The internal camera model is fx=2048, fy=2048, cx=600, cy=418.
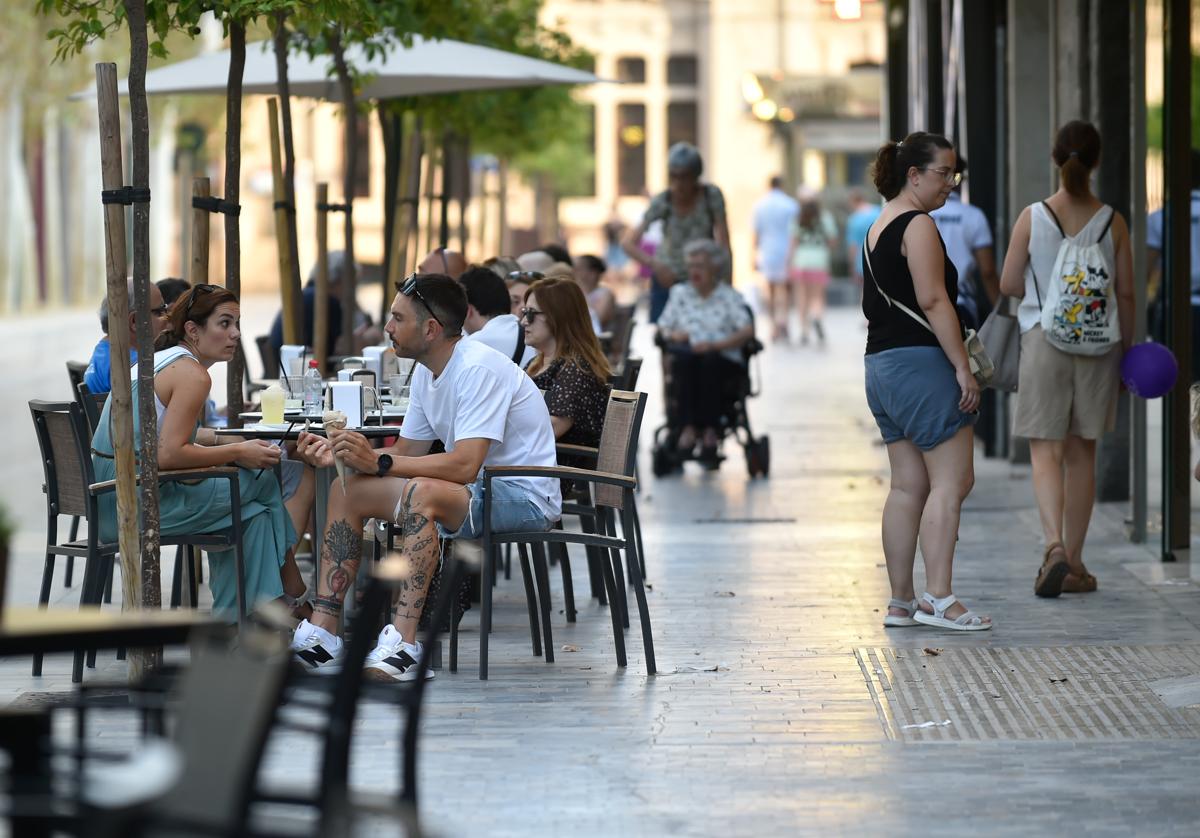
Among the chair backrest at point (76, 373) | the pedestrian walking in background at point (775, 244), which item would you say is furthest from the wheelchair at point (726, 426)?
the pedestrian walking in background at point (775, 244)

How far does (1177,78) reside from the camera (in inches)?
348

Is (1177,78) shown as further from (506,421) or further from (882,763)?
(882,763)

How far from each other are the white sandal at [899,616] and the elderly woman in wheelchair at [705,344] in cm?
508

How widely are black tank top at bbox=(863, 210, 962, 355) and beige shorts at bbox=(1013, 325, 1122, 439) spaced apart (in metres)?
0.95

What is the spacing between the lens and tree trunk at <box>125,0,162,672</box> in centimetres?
649

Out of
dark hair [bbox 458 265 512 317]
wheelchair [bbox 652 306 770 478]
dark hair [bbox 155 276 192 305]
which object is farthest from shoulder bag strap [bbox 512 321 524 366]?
wheelchair [bbox 652 306 770 478]

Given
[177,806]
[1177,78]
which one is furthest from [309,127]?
[177,806]

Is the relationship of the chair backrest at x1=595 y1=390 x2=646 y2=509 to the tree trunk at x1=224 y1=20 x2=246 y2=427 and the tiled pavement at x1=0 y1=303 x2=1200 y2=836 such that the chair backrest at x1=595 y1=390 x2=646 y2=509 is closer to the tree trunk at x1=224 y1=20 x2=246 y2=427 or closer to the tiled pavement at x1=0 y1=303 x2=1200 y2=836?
the tiled pavement at x1=0 y1=303 x2=1200 y2=836

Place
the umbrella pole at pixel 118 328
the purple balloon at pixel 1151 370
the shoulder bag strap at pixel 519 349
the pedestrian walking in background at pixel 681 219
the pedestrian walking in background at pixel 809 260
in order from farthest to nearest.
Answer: the pedestrian walking in background at pixel 809 260
the pedestrian walking in background at pixel 681 219
the shoulder bag strap at pixel 519 349
the purple balloon at pixel 1151 370
the umbrella pole at pixel 118 328

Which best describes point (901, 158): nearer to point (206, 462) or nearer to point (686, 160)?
point (206, 462)

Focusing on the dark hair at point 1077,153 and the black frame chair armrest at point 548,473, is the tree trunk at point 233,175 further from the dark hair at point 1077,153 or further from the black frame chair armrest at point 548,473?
the dark hair at point 1077,153

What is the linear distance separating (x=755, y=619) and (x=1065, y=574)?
133cm

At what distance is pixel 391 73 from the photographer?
10.9m

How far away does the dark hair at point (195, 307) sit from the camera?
23.2ft
